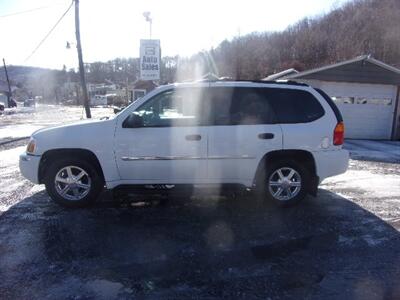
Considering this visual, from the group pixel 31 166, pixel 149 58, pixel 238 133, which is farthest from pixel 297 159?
pixel 149 58

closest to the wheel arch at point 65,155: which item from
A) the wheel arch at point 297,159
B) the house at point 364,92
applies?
the wheel arch at point 297,159

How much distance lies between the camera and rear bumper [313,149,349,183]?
6055 mm

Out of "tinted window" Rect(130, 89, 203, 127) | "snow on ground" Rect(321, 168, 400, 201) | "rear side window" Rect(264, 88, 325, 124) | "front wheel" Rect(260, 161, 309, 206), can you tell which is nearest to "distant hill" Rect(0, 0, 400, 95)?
"snow on ground" Rect(321, 168, 400, 201)

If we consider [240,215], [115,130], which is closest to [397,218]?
[240,215]

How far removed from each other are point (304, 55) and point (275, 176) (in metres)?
68.3

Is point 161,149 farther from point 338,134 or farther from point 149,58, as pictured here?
point 149,58

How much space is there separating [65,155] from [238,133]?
2532mm

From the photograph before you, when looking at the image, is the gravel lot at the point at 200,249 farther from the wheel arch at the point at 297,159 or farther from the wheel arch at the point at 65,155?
the wheel arch at the point at 65,155

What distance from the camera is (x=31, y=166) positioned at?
5.86 meters

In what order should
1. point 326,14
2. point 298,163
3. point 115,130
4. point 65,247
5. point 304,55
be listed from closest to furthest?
point 65,247, point 115,130, point 298,163, point 304,55, point 326,14

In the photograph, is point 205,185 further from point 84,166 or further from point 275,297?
point 275,297

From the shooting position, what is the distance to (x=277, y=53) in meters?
75.3

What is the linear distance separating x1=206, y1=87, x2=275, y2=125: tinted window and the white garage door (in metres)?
13.0

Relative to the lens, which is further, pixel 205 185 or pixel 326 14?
pixel 326 14
